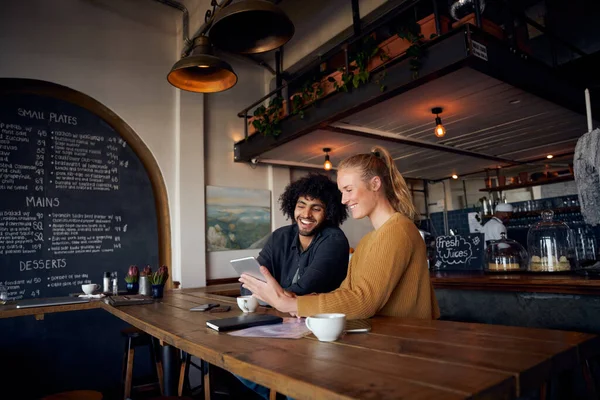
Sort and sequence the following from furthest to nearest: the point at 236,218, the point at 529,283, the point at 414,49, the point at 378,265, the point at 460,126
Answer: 1. the point at 236,218
2. the point at 460,126
3. the point at 414,49
4. the point at 529,283
5. the point at 378,265

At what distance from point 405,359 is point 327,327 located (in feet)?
0.82

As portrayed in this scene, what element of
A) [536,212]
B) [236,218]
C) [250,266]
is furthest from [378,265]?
[536,212]

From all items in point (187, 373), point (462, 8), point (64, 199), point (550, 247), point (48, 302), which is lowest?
point (187, 373)

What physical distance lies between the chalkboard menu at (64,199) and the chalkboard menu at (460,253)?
325 centimetres

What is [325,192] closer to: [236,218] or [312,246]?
[312,246]

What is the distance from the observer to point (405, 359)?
3.10 feet

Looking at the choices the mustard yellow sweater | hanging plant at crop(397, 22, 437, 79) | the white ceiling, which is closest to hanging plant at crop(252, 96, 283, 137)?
the white ceiling

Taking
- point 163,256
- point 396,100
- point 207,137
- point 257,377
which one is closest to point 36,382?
point 163,256

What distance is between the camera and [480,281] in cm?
269

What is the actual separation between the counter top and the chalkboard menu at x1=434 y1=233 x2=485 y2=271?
0.45m

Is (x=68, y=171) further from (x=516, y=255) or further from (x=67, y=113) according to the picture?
(x=516, y=255)

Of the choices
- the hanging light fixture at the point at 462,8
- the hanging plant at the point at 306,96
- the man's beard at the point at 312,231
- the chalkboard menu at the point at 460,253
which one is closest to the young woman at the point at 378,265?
the man's beard at the point at 312,231

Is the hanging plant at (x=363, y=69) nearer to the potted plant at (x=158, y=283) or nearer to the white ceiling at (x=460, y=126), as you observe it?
the white ceiling at (x=460, y=126)

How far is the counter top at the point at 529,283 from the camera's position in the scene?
2236 millimetres
